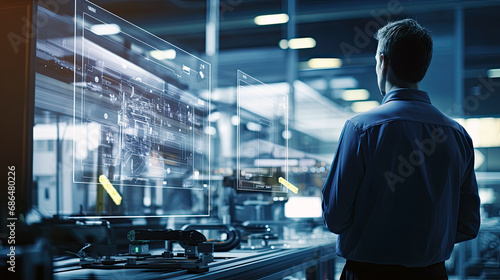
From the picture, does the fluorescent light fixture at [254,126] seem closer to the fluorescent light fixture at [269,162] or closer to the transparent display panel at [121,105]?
the fluorescent light fixture at [269,162]

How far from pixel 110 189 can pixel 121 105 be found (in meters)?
0.27

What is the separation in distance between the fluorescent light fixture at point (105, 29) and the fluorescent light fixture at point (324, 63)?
11.9 feet

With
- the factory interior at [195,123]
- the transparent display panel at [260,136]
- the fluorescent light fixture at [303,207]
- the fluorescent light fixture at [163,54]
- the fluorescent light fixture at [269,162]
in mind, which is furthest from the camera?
the fluorescent light fixture at [303,207]

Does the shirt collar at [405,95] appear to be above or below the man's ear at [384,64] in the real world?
below

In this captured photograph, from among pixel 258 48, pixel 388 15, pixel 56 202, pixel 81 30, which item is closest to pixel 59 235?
pixel 81 30

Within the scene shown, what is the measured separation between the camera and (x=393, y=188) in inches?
63.2

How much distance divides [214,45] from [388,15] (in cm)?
168

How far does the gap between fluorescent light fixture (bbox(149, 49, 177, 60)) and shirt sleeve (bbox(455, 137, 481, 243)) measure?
113 cm

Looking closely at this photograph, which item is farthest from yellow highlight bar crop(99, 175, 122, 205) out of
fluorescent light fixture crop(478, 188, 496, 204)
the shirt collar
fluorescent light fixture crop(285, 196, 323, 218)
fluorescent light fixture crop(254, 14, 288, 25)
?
fluorescent light fixture crop(478, 188, 496, 204)

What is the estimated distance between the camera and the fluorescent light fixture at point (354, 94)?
538 cm

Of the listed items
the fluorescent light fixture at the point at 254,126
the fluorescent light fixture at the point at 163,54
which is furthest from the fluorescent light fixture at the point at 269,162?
the fluorescent light fixture at the point at 163,54

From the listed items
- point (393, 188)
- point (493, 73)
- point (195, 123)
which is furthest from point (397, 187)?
point (493, 73)

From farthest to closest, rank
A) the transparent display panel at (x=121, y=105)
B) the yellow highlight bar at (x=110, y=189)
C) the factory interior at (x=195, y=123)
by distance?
the yellow highlight bar at (x=110, y=189) → the transparent display panel at (x=121, y=105) → the factory interior at (x=195, y=123)

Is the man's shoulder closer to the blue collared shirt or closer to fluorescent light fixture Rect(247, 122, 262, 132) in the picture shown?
the blue collared shirt
